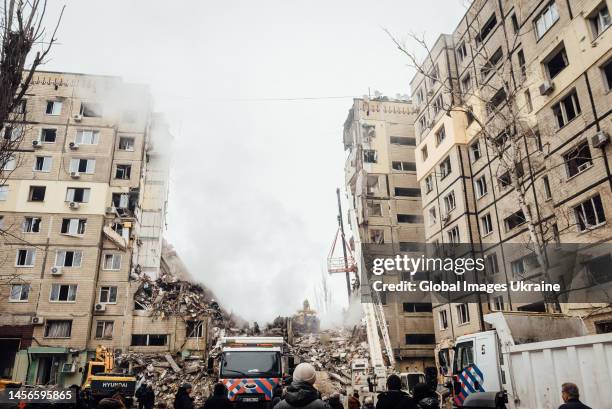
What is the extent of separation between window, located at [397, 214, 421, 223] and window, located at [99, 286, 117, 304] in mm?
23641

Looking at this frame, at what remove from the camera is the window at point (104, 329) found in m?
34.5

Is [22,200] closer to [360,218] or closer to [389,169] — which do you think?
[360,218]

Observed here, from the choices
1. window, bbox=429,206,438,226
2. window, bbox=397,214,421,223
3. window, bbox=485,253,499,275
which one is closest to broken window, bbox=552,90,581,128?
window, bbox=485,253,499,275

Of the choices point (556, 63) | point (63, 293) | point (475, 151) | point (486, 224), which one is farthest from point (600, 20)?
point (63, 293)

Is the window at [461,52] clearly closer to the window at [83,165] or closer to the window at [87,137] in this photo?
the window at [87,137]

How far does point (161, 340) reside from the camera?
35.1 meters

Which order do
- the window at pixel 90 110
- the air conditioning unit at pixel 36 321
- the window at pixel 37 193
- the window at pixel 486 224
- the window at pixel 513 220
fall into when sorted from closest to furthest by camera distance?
the window at pixel 513 220 → the window at pixel 486 224 → the air conditioning unit at pixel 36 321 → the window at pixel 37 193 → the window at pixel 90 110

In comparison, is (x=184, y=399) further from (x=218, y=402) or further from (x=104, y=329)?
(x=104, y=329)

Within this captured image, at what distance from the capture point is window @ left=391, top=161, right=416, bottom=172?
139 feet

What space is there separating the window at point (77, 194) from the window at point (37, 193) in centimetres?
185

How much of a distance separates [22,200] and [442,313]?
32434mm

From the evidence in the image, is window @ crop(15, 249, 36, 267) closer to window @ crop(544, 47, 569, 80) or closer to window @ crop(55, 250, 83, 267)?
window @ crop(55, 250, 83, 267)

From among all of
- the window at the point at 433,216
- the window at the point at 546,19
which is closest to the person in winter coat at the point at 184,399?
the window at the point at 546,19

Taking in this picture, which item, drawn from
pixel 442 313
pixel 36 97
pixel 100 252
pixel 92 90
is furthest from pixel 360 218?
pixel 36 97
